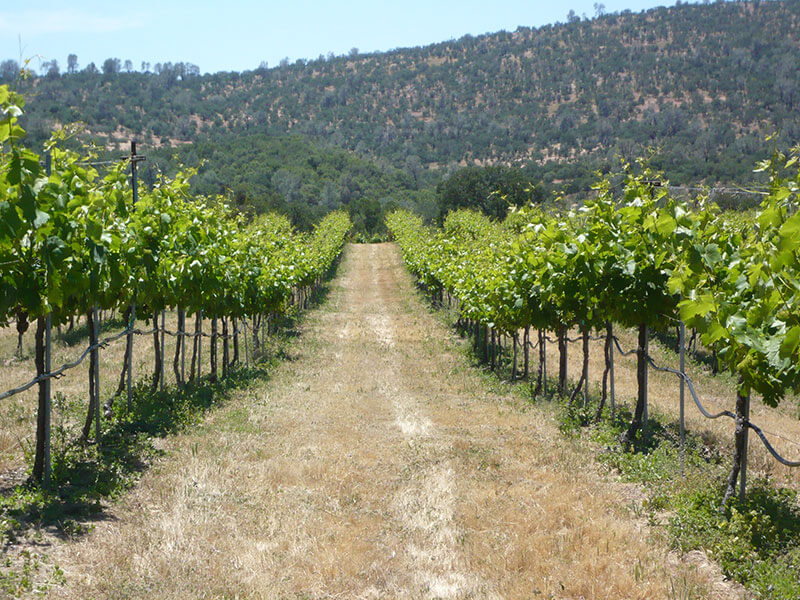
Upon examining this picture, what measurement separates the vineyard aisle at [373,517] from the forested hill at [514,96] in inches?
3528

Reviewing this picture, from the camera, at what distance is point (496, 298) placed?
13914 mm

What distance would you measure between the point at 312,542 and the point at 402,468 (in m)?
2.43

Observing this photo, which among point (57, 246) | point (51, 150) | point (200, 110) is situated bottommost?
point (57, 246)

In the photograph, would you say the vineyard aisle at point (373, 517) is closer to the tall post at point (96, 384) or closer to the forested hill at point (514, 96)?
the tall post at point (96, 384)

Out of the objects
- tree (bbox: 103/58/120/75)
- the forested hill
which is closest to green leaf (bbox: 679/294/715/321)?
the forested hill

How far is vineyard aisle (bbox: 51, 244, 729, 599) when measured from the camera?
545 cm

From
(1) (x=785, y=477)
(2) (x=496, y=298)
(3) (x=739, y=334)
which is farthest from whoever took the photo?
(2) (x=496, y=298)

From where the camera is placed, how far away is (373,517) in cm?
693

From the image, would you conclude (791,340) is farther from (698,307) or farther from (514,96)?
(514,96)

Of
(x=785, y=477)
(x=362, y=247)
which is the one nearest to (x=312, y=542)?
(x=785, y=477)

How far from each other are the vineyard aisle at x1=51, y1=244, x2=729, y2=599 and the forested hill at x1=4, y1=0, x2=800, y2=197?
89.6 metres

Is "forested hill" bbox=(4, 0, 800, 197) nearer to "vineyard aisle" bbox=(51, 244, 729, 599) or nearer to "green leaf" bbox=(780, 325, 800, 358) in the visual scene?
"vineyard aisle" bbox=(51, 244, 729, 599)

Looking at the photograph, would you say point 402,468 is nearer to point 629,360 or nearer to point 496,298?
point 496,298

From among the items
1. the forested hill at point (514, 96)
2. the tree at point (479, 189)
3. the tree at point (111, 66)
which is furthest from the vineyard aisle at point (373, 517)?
the tree at point (111, 66)
